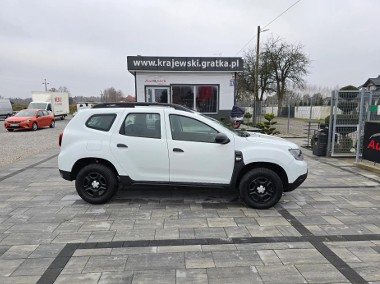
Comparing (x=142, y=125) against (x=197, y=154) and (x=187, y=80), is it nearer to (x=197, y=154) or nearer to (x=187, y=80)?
(x=197, y=154)

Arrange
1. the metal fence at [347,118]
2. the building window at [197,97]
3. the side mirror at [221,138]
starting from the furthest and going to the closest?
the building window at [197,97] → the metal fence at [347,118] → the side mirror at [221,138]

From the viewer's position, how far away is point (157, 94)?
624 inches

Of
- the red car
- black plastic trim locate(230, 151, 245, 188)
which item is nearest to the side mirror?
black plastic trim locate(230, 151, 245, 188)

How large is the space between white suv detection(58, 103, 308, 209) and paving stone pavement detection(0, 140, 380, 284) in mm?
436

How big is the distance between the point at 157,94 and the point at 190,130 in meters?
11.5

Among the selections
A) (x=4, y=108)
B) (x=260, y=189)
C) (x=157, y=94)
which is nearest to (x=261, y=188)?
(x=260, y=189)

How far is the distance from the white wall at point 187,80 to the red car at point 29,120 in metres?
8.08

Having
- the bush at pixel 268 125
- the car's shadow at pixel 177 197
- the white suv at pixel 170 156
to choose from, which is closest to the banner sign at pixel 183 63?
the bush at pixel 268 125

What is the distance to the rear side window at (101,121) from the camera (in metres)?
4.87

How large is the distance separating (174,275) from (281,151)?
268 cm

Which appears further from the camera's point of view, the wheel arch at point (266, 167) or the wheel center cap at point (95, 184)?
the wheel center cap at point (95, 184)

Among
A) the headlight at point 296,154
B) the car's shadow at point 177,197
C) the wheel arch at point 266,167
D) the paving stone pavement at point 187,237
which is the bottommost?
the paving stone pavement at point 187,237

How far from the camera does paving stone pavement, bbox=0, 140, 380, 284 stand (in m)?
2.99

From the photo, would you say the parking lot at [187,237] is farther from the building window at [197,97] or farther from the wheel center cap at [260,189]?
the building window at [197,97]
